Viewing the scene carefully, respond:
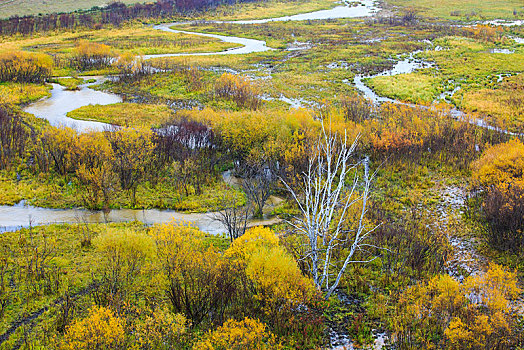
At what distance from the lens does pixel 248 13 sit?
139m

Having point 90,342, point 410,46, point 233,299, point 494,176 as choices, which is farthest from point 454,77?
point 90,342

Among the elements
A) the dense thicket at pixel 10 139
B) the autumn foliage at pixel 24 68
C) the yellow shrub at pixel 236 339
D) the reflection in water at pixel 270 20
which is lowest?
the yellow shrub at pixel 236 339

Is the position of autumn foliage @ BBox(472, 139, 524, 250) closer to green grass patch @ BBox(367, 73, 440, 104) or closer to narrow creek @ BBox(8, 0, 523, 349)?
narrow creek @ BBox(8, 0, 523, 349)

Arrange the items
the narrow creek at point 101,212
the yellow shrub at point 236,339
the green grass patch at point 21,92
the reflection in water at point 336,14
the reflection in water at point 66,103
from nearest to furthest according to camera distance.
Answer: the yellow shrub at point 236,339
the narrow creek at point 101,212
the reflection in water at point 66,103
the green grass patch at point 21,92
the reflection in water at point 336,14

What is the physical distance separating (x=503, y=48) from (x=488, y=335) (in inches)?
3190

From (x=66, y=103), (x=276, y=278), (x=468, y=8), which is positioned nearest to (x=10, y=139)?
(x=66, y=103)

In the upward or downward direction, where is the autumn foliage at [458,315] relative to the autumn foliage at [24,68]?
downward

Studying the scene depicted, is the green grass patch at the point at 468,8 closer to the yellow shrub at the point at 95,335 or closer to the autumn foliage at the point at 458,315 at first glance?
the autumn foliage at the point at 458,315

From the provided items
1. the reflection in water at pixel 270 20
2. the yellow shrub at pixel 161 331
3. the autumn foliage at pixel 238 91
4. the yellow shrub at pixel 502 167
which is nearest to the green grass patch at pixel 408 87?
the autumn foliage at pixel 238 91

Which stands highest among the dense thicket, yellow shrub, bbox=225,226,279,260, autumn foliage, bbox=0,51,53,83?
autumn foliage, bbox=0,51,53,83

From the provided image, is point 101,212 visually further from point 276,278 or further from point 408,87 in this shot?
point 408,87

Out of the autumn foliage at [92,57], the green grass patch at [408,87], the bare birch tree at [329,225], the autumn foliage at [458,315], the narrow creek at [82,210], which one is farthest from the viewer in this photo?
the autumn foliage at [92,57]

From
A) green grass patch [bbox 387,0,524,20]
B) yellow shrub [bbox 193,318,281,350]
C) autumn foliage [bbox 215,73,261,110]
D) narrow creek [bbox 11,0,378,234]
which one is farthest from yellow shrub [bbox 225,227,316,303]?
green grass patch [bbox 387,0,524,20]

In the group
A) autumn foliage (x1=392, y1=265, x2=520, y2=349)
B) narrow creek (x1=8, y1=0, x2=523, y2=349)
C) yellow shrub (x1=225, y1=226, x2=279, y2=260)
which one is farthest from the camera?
narrow creek (x1=8, y1=0, x2=523, y2=349)
